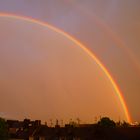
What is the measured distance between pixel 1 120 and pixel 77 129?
49.9ft

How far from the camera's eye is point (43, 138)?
247 ft

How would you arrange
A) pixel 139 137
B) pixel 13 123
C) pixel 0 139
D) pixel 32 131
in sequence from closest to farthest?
pixel 139 137
pixel 0 139
pixel 32 131
pixel 13 123

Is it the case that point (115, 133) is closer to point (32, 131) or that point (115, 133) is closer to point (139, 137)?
point (139, 137)

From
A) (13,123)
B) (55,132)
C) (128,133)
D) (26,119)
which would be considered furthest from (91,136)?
(13,123)

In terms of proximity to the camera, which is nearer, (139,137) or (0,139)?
(139,137)

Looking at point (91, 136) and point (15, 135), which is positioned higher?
point (15, 135)

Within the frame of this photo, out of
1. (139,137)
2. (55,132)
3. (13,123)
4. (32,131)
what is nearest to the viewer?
(139,137)

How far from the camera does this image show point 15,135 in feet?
287

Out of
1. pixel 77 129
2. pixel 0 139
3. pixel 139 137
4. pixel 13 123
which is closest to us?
pixel 139 137

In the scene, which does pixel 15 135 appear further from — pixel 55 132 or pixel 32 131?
pixel 55 132

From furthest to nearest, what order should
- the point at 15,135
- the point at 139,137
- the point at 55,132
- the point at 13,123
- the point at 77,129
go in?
1. the point at 13,123
2. the point at 15,135
3. the point at 55,132
4. the point at 77,129
5. the point at 139,137

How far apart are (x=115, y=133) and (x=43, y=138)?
24.6 metres

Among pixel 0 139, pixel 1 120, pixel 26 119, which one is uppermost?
pixel 26 119

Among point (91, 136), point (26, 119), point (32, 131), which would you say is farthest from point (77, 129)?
point (26, 119)
